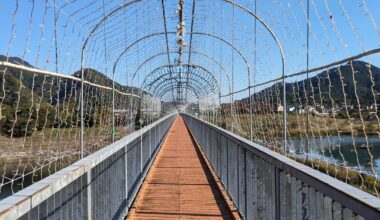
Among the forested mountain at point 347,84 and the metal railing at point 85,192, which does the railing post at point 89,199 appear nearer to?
the metal railing at point 85,192

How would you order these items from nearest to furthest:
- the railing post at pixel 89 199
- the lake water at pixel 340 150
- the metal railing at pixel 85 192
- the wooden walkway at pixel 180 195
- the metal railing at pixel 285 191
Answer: the metal railing at pixel 285 191, the metal railing at pixel 85 192, the railing post at pixel 89 199, the lake water at pixel 340 150, the wooden walkway at pixel 180 195

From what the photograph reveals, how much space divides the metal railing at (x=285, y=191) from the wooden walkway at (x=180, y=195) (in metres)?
0.41

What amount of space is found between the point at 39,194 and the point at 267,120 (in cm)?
849

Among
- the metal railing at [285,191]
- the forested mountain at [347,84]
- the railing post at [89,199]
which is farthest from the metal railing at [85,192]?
the forested mountain at [347,84]

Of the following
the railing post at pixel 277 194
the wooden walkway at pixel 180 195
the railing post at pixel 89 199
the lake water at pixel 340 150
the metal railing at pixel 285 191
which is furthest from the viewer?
the wooden walkway at pixel 180 195

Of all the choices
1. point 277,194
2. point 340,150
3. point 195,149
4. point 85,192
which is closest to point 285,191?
point 277,194

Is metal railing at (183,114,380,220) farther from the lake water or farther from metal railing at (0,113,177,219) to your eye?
metal railing at (0,113,177,219)

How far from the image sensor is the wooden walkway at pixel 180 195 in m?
6.03

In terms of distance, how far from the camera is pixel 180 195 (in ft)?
23.9

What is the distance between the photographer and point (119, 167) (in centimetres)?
538

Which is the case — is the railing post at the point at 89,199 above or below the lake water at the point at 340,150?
below

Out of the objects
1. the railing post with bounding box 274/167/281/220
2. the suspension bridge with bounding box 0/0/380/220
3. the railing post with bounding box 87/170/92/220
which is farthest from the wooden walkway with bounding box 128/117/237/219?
the railing post with bounding box 274/167/281/220

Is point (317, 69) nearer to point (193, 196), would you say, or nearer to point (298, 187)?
point (298, 187)

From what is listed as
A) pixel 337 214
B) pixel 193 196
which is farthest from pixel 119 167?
pixel 337 214
